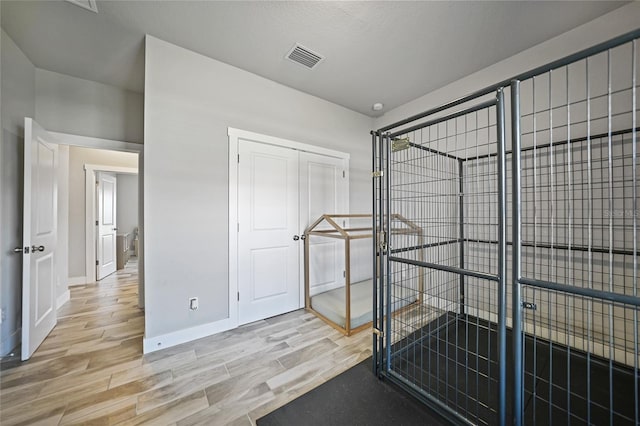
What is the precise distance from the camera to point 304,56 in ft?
8.41

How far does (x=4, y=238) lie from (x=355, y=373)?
326cm

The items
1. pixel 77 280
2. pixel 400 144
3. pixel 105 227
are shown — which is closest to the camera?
pixel 400 144

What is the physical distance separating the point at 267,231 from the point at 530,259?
2.76m

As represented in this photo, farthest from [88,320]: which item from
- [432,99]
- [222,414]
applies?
[432,99]

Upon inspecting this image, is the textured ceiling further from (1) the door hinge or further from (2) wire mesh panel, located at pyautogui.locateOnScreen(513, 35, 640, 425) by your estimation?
(1) the door hinge

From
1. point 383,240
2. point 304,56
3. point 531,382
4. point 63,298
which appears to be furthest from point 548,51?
point 63,298

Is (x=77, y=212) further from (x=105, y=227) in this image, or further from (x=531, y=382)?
(x=531, y=382)

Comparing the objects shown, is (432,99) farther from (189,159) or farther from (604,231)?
(189,159)

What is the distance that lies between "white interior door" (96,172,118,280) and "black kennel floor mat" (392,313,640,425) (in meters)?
5.10

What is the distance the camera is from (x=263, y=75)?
2.88 meters

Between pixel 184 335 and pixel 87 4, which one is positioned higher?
pixel 87 4

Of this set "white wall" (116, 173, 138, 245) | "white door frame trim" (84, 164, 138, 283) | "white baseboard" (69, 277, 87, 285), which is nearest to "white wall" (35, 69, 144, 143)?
"white door frame trim" (84, 164, 138, 283)

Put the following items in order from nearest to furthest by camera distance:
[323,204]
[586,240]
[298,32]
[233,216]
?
[586,240] < [298,32] < [233,216] < [323,204]

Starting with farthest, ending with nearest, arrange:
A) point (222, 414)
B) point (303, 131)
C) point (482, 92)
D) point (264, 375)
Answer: point (303, 131), point (264, 375), point (222, 414), point (482, 92)
